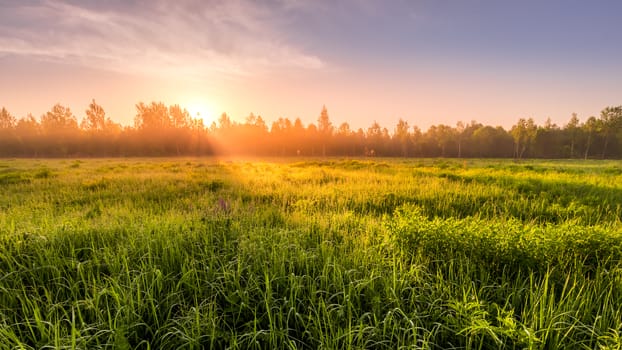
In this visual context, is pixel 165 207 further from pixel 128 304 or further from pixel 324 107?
pixel 324 107

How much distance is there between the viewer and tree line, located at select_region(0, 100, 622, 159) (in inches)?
3150

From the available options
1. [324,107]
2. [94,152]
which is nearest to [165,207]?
[94,152]

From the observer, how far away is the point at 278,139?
97.6 meters

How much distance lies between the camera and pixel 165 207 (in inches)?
306

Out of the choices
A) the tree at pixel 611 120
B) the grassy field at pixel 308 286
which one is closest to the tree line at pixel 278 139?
the tree at pixel 611 120

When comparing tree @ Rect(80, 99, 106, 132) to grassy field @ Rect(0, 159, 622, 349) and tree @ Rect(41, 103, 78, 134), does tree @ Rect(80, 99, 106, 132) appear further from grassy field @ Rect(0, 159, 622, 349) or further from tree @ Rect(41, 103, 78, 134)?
grassy field @ Rect(0, 159, 622, 349)

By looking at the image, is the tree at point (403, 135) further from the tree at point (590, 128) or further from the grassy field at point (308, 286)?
the grassy field at point (308, 286)

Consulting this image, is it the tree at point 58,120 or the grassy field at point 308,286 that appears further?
the tree at point 58,120

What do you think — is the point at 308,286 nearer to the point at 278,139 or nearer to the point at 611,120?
the point at 278,139

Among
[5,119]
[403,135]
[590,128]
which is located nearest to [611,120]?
[590,128]

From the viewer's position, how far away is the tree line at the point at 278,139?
8000 cm

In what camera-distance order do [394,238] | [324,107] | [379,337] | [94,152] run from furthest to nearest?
[324,107], [94,152], [394,238], [379,337]

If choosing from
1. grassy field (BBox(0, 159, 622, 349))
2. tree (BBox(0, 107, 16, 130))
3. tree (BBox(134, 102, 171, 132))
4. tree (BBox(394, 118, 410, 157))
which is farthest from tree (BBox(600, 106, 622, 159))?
tree (BBox(0, 107, 16, 130))

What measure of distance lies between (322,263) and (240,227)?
6.96 feet
